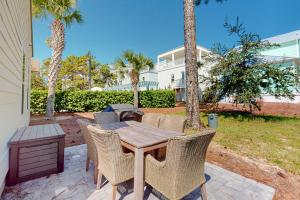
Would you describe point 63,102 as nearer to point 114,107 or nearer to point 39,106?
point 39,106

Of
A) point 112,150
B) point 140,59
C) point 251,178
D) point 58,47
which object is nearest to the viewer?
point 112,150

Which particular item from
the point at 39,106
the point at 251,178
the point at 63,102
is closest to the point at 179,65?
the point at 63,102

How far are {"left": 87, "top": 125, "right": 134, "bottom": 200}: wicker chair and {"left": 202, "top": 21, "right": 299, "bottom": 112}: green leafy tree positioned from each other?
8553 mm

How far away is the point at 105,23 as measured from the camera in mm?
18500

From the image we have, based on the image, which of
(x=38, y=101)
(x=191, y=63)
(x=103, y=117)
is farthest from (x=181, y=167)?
(x=38, y=101)

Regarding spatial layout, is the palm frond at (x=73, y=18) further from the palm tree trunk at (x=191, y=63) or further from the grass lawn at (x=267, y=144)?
the grass lawn at (x=267, y=144)

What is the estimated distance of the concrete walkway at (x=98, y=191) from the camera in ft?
8.09

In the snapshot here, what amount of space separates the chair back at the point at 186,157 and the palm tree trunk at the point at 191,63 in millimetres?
4742

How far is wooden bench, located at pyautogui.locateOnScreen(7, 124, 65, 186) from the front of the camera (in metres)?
2.78

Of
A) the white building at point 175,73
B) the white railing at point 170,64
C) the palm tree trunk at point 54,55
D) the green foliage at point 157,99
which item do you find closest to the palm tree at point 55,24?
the palm tree trunk at point 54,55

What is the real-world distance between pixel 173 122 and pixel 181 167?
1.87 meters

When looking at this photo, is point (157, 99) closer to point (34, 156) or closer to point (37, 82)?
point (34, 156)

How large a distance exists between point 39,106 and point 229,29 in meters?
13.1

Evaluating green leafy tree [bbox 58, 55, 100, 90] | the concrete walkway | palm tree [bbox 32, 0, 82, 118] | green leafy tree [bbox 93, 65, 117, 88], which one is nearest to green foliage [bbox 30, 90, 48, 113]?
palm tree [bbox 32, 0, 82, 118]
